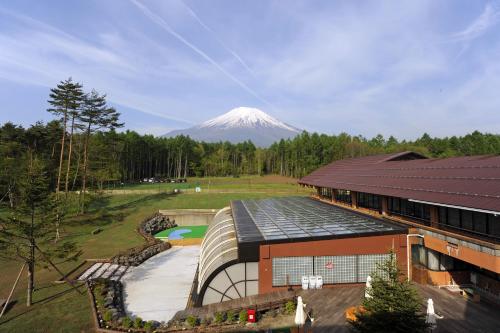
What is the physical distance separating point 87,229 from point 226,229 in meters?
26.9

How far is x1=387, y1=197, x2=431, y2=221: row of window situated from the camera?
789 inches

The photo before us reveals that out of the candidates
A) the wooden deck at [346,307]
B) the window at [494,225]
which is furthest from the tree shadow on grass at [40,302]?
the window at [494,225]

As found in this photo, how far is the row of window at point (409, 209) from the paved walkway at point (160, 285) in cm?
1640

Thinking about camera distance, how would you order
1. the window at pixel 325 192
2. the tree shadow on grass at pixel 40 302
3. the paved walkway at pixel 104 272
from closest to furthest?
the tree shadow on grass at pixel 40 302, the paved walkway at pixel 104 272, the window at pixel 325 192

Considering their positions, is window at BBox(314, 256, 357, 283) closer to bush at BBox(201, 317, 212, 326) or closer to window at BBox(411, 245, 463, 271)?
window at BBox(411, 245, 463, 271)

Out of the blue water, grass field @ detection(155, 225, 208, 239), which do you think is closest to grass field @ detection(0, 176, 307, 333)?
grass field @ detection(155, 225, 208, 239)

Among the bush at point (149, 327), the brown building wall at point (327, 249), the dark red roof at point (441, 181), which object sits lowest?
the bush at point (149, 327)

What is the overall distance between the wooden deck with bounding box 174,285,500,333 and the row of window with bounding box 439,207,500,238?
359 cm

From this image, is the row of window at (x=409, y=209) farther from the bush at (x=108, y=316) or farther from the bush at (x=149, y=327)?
the bush at (x=108, y=316)

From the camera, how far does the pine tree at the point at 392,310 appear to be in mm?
10391

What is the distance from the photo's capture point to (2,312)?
1786 centimetres

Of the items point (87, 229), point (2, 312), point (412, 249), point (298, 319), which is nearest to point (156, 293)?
point (2, 312)

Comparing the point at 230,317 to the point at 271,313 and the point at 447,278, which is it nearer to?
the point at 271,313

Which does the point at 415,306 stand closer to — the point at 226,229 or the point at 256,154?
the point at 226,229
